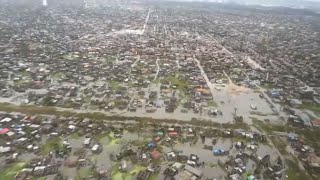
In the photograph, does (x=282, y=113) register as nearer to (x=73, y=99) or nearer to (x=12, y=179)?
(x=73, y=99)

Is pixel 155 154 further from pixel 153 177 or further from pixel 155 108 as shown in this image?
pixel 155 108

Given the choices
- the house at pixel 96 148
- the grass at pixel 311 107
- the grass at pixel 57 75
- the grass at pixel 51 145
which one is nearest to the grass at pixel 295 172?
the grass at pixel 311 107

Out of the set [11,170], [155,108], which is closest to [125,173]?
[11,170]

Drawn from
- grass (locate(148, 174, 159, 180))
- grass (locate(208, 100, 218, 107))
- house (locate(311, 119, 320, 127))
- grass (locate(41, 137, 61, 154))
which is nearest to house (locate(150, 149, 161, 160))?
grass (locate(148, 174, 159, 180))

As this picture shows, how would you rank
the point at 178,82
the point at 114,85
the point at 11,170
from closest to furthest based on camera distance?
the point at 11,170 → the point at 114,85 → the point at 178,82

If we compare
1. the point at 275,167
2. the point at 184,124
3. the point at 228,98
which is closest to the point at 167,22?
the point at 228,98
